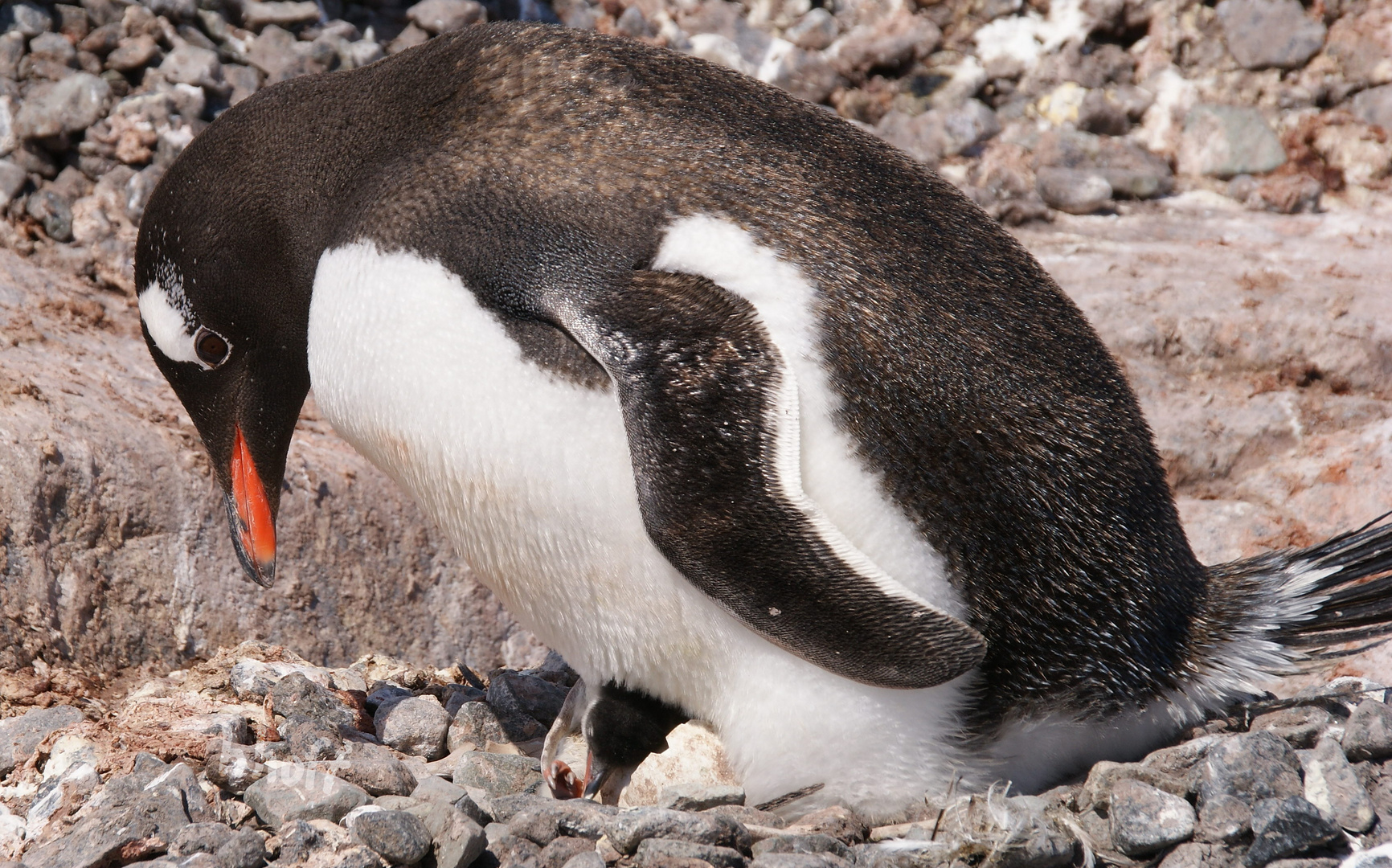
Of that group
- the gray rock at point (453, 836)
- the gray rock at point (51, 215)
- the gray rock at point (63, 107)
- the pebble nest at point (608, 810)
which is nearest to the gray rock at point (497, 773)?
the pebble nest at point (608, 810)

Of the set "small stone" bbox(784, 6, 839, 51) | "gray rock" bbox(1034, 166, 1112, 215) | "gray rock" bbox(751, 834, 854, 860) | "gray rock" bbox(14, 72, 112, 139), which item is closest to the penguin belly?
"gray rock" bbox(751, 834, 854, 860)

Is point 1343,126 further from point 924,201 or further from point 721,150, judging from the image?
point 721,150

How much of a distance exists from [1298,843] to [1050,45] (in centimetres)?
350

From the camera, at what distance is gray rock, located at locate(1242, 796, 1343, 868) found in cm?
141

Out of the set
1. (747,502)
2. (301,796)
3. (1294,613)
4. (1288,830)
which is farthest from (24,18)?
(1288,830)

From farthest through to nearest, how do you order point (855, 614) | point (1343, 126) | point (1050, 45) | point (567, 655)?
point (1050, 45), point (1343, 126), point (567, 655), point (855, 614)

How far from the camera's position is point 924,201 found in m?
1.87

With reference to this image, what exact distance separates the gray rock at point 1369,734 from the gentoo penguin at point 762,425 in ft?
0.77

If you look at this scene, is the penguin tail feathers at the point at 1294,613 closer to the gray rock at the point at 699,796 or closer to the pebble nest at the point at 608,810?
the pebble nest at the point at 608,810

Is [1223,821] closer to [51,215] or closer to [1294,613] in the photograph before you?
[1294,613]

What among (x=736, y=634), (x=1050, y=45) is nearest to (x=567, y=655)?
(x=736, y=634)

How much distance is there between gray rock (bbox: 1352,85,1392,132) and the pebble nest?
275 centimetres

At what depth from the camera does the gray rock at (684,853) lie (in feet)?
4.57

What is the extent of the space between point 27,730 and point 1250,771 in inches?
68.3
